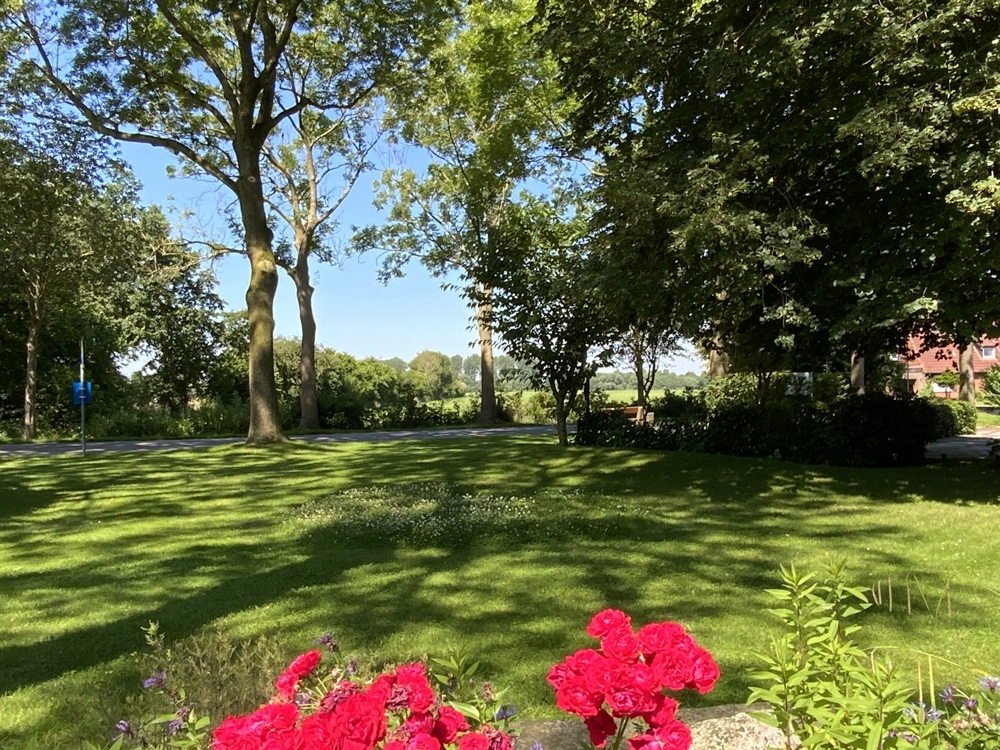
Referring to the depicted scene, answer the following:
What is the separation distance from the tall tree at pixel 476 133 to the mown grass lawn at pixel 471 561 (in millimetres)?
7123

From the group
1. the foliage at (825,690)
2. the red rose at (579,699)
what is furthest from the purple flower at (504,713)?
the foliage at (825,690)

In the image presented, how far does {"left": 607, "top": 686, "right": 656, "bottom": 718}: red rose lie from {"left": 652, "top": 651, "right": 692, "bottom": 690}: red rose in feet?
0.21

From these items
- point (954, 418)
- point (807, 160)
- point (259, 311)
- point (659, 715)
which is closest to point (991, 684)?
point (659, 715)

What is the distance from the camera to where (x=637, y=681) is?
138 centimetres

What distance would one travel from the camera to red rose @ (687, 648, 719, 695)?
1.47 meters

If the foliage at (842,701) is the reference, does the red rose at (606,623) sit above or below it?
above

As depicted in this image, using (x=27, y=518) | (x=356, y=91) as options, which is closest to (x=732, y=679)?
(x=27, y=518)

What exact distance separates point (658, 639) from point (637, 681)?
182 mm

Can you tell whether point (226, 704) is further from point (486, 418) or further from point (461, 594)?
point (486, 418)

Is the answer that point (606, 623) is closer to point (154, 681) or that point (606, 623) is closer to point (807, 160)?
point (154, 681)

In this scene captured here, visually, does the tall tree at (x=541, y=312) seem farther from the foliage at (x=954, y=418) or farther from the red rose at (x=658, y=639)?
the red rose at (x=658, y=639)

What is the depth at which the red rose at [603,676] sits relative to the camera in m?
1.38

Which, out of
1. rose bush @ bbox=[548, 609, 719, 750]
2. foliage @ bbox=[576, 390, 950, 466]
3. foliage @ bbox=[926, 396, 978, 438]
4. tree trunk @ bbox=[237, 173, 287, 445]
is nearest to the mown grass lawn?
foliage @ bbox=[576, 390, 950, 466]

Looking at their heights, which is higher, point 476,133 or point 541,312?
point 476,133
